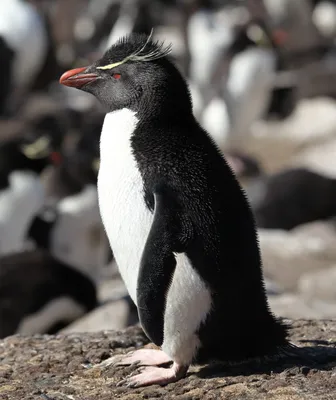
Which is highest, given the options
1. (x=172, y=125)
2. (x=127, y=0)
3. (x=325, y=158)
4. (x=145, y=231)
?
(x=127, y=0)

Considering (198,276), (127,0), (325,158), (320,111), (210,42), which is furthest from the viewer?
(127,0)

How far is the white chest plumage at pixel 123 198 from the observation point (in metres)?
3.82

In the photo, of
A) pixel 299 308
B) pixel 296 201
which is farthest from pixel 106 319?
pixel 296 201

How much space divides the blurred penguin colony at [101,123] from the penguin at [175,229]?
2790 millimetres

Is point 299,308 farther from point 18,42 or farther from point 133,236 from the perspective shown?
point 18,42

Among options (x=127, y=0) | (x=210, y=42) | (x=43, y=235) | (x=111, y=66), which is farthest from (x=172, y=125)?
(x=127, y=0)

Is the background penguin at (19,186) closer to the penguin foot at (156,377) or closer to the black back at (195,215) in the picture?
the black back at (195,215)

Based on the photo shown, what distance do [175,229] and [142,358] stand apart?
0.62 m

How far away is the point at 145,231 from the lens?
150 inches

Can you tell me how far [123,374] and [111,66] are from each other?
3.83 ft

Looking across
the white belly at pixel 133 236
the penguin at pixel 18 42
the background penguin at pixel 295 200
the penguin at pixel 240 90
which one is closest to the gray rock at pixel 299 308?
the white belly at pixel 133 236

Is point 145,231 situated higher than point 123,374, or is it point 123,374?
point 145,231

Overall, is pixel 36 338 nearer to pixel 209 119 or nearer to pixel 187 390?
pixel 187 390

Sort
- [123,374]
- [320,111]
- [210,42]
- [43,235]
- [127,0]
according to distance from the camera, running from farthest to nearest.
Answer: [127,0], [210,42], [320,111], [43,235], [123,374]
